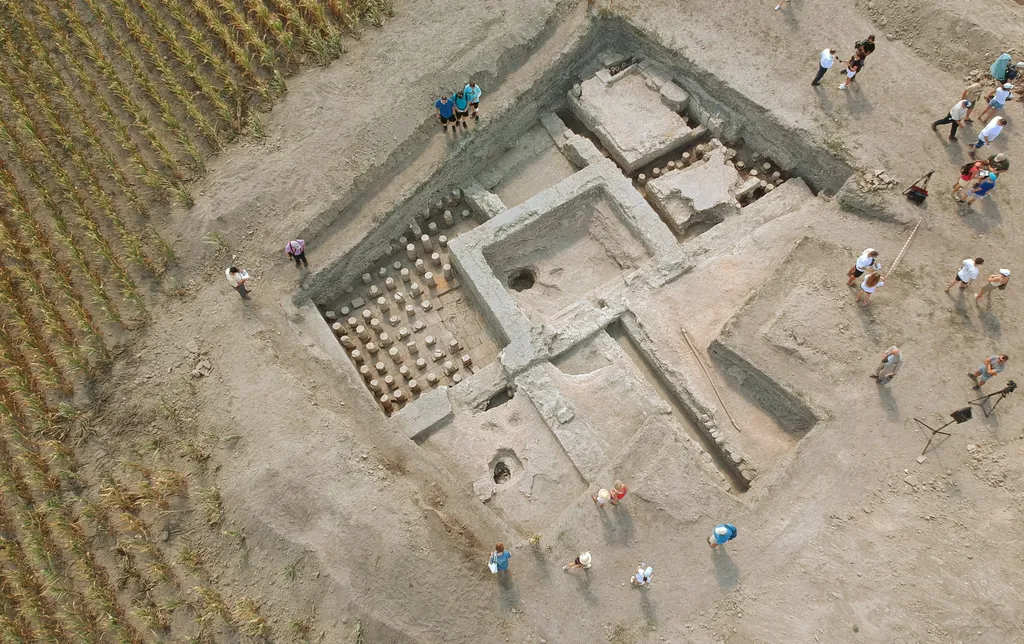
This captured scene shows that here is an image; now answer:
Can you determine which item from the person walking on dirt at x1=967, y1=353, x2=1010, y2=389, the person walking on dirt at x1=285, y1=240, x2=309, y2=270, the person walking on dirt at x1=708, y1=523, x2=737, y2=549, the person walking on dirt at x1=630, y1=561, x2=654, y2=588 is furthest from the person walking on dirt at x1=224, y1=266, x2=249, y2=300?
the person walking on dirt at x1=967, y1=353, x2=1010, y2=389

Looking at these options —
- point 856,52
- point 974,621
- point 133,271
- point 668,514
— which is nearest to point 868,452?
point 974,621

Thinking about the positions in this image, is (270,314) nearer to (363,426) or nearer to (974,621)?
(363,426)

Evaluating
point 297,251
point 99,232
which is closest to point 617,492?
point 297,251

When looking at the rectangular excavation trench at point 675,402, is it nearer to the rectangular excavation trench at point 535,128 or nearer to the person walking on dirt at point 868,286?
the rectangular excavation trench at point 535,128

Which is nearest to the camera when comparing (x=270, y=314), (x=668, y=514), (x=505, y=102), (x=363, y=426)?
(x=668, y=514)

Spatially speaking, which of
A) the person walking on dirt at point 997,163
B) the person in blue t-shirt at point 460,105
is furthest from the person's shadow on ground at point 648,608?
the person walking on dirt at point 997,163

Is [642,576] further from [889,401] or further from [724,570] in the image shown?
[889,401]
